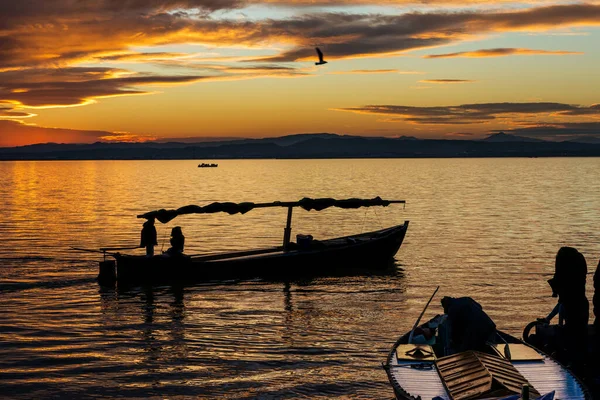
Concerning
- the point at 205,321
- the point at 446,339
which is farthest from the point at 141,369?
the point at 446,339

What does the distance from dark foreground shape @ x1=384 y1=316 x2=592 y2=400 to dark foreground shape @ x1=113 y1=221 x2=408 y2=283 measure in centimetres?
1896

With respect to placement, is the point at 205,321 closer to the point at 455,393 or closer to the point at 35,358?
the point at 35,358

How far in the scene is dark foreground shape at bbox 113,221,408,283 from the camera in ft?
113

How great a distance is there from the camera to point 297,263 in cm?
3678

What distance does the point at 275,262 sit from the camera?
1426 inches

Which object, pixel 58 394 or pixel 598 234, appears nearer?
pixel 58 394

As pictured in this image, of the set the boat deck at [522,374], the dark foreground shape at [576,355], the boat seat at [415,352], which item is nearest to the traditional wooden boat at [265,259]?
the dark foreground shape at [576,355]

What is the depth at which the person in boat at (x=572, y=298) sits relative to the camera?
1797 cm

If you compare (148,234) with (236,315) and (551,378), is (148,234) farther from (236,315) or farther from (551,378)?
(551,378)

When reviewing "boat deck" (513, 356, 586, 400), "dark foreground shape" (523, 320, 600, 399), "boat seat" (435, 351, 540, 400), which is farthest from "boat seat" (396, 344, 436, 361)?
"dark foreground shape" (523, 320, 600, 399)

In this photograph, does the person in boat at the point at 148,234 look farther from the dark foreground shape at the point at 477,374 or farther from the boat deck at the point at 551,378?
the boat deck at the point at 551,378

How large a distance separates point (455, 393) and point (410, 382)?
1243 millimetres

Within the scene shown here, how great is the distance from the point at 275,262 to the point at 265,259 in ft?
2.11

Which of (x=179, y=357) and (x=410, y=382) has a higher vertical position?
(x=410, y=382)
